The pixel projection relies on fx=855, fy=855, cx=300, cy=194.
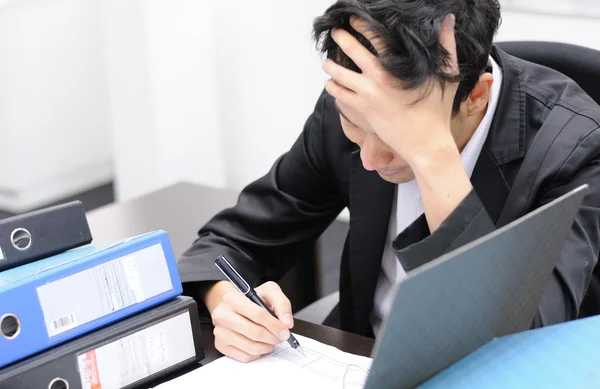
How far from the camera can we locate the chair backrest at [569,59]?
1.44 metres

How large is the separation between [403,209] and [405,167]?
0.25 meters

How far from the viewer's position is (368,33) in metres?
1.07

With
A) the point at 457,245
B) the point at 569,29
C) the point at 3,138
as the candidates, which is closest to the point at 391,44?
the point at 457,245

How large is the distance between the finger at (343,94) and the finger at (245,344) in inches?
12.9

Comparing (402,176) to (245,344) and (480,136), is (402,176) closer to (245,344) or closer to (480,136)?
(480,136)

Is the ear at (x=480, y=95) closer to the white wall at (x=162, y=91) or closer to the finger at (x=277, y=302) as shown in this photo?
the finger at (x=277, y=302)

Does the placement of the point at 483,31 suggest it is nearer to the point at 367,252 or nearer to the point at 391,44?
the point at 391,44

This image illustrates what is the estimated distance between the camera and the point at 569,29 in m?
2.89

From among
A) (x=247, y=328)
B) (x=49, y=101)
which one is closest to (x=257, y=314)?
(x=247, y=328)

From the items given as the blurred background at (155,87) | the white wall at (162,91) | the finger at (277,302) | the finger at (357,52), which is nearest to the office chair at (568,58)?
the finger at (357,52)

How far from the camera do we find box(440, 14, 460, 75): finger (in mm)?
1084

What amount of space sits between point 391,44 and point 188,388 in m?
0.49

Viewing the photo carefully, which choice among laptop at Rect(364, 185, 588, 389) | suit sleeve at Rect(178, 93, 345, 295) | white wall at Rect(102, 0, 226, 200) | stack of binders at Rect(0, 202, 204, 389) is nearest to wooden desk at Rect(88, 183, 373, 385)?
suit sleeve at Rect(178, 93, 345, 295)

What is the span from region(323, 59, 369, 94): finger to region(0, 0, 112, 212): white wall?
302 cm
